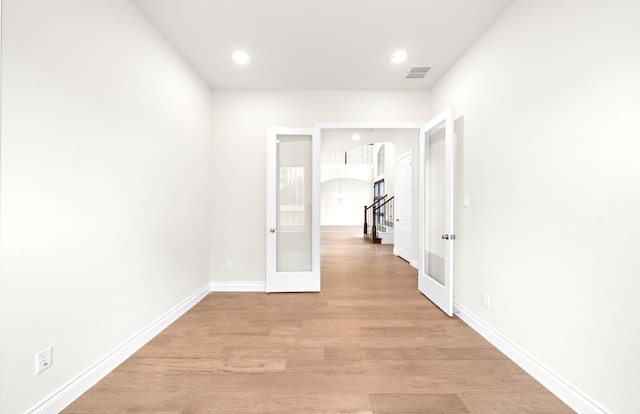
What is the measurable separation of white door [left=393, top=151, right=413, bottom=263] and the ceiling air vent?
2.36 m

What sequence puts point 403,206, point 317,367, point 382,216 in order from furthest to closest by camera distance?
point 382,216, point 403,206, point 317,367

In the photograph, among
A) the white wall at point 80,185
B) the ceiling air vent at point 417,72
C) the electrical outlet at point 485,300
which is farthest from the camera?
the ceiling air vent at point 417,72

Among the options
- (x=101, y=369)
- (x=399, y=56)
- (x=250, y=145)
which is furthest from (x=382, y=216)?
(x=101, y=369)

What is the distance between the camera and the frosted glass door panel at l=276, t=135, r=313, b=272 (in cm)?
380

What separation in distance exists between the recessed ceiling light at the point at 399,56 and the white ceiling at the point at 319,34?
58 mm

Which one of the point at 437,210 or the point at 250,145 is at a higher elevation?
the point at 250,145

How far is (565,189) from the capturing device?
1741mm

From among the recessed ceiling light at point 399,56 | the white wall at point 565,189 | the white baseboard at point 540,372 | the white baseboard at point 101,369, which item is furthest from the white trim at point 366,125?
the white baseboard at point 101,369

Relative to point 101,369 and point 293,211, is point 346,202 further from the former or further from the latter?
point 101,369

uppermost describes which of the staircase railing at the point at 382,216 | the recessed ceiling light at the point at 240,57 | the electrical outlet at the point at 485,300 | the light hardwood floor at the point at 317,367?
the recessed ceiling light at the point at 240,57

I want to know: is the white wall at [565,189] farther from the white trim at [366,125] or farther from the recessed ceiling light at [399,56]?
the white trim at [366,125]

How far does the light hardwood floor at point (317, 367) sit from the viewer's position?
168cm

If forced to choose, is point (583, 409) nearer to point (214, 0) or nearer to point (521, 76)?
point (521, 76)

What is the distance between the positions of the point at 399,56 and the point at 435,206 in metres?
1.83
